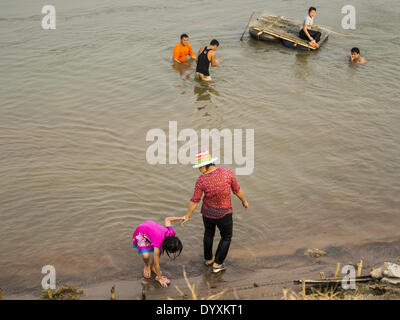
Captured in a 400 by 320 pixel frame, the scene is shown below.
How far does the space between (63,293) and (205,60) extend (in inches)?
268

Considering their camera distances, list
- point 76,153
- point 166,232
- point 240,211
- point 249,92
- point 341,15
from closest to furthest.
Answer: point 166,232 < point 240,211 < point 76,153 < point 249,92 < point 341,15

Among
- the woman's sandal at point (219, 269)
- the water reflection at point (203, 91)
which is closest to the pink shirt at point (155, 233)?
the woman's sandal at point (219, 269)

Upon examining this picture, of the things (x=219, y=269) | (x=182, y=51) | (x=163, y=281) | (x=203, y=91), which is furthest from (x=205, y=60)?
(x=163, y=281)

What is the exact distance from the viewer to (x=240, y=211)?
601 centimetres

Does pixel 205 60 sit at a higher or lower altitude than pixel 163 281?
higher

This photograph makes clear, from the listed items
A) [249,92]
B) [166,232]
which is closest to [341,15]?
[249,92]

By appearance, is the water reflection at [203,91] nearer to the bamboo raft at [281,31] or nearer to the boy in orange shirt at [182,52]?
the boy in orange shirt at [182,52]

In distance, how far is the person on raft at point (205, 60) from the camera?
31.9 feet

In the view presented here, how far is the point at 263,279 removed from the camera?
15.5ft

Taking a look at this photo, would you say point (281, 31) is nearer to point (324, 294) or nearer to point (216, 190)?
point (216, 190)

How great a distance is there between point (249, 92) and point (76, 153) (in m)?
4.31

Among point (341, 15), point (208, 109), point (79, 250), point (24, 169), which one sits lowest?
point (79, 250)

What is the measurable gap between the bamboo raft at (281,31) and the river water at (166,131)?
0.28 metres
